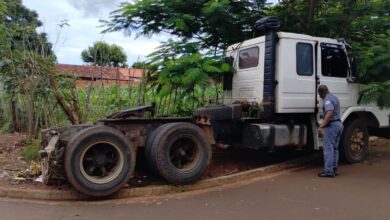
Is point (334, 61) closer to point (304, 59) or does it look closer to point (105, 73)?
point (304, 59)

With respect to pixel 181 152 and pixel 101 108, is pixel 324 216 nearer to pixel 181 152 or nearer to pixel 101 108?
pixel 181 152

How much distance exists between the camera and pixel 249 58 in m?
9.13

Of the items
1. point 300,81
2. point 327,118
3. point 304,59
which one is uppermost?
point 304,59

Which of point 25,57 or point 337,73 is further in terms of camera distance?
point 25,57

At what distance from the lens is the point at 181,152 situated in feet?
24.3

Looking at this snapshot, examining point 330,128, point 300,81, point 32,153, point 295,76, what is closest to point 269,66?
point 295,76

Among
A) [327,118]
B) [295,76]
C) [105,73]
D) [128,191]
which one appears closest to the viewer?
[128,191]

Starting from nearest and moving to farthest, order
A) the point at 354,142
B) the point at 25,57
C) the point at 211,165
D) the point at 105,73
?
the point at 211,165, the point at 354,142, the point at 25,57, the point at 105,73

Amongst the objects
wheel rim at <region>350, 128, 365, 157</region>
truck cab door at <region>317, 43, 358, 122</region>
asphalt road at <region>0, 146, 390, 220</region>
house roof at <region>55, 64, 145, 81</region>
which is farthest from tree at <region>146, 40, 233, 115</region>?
wheel rim at <region>350, 128, 365, 157</region>

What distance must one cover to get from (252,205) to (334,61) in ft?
13.8

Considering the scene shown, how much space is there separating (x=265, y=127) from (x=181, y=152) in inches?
70.7

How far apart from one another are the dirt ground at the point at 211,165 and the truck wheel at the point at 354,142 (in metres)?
1.10

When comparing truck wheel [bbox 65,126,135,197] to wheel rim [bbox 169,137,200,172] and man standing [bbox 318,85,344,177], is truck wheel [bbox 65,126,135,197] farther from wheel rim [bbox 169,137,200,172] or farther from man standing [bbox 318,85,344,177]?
man standing [bbox 318,85,344,177]

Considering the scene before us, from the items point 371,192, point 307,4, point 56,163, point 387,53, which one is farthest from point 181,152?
point 307,4
